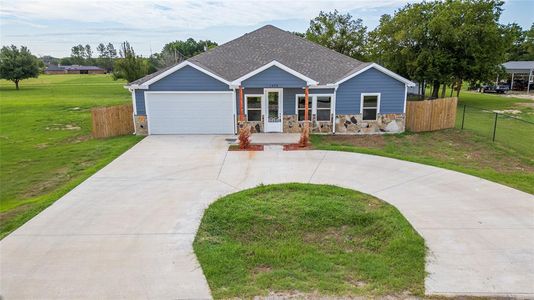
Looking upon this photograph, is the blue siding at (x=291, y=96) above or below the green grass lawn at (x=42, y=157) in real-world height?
above

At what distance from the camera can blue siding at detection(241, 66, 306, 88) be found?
53.5 ft

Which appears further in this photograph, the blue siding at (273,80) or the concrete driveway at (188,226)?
the blue siding at (273,80)

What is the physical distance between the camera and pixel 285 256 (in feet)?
20.1

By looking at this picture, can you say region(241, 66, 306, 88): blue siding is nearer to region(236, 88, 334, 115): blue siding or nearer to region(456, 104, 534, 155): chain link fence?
region(236, 88, 334, 115): blue siding

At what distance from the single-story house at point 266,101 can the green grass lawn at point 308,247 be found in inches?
351

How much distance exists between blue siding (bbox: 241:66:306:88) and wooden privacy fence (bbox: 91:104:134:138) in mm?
6544

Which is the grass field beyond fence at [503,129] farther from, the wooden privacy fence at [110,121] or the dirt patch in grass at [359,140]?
the wooden privacy fence at [110,121]

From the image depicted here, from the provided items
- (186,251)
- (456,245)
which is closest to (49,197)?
(186,251)

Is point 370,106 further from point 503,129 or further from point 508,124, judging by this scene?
point 508,124

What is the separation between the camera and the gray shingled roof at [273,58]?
60.1 feet

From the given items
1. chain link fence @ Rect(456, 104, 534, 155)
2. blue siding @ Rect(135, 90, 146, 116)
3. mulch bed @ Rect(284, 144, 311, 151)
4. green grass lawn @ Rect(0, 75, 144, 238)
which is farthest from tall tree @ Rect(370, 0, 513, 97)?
green grass lawn @ Rect(0, 75, 144, 238)

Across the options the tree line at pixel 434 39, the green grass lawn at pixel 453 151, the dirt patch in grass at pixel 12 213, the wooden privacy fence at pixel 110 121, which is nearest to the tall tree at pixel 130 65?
the tree line at pixel 434 39

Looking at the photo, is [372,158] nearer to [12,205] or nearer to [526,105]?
[12,205]

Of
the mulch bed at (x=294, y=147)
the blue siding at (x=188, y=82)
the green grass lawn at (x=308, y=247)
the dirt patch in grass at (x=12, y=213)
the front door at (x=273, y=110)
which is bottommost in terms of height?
the dirt patch in grass at (x=12, y=213)
